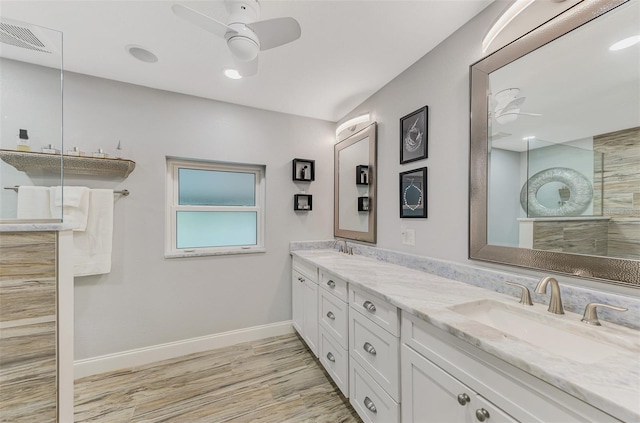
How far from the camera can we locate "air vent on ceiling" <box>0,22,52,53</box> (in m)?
1.35

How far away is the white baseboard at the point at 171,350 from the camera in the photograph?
1.96m

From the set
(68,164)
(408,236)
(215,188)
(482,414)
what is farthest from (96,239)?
(482,414)

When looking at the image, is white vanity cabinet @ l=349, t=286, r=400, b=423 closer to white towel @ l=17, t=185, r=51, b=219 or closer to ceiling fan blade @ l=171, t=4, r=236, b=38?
ceiling fan blade @ l=171, t=4, r=236, b=38

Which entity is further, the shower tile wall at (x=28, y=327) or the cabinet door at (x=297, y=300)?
the cabinet door at (x=297, y=300)

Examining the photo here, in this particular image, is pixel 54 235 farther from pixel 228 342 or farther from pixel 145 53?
pixel 228 342

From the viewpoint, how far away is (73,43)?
63.0 inches

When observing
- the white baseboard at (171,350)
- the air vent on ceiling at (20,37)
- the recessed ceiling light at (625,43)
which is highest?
the air vent on ceiling at (20,37)

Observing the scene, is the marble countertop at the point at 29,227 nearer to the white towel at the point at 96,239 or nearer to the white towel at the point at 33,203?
the white towel at the point at 33,203

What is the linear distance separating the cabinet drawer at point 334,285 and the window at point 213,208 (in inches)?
36.0

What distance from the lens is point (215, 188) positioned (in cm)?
254

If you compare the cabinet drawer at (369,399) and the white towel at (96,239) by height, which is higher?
the white towel at (96,239)

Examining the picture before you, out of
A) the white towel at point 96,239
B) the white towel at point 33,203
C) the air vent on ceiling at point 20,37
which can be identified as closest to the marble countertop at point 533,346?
the white towel at point 33,203

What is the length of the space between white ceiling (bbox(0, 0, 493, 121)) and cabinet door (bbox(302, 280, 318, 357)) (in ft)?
5.68

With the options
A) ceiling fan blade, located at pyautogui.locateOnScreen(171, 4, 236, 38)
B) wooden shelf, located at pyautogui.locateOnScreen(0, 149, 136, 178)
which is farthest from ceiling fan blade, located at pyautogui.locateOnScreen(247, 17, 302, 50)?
wooden shelf, located at pyautogui.locateOnScreen(0, 149, 136, 178)
